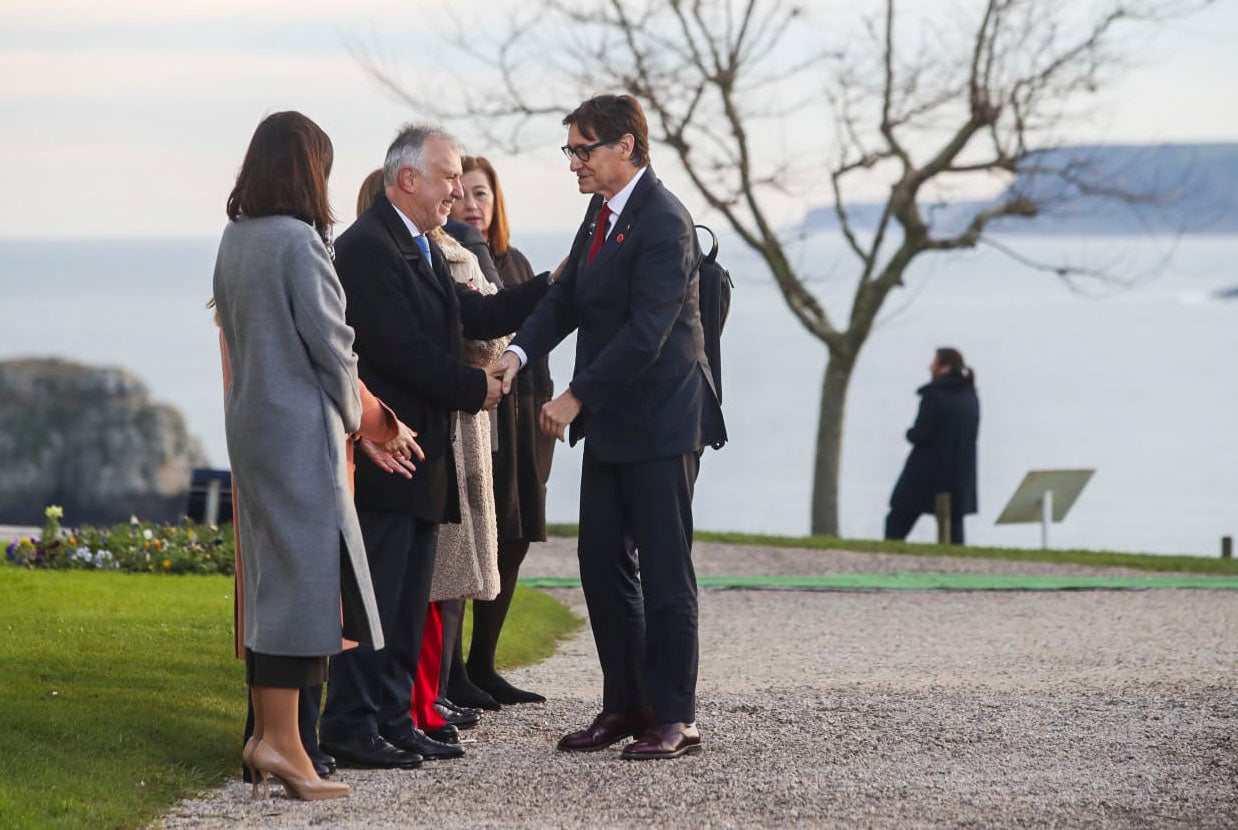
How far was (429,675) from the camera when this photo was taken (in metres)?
6.61

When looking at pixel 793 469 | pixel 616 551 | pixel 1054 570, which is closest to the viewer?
pixel 616 551

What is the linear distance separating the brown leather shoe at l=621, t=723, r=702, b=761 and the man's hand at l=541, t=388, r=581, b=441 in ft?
3.21

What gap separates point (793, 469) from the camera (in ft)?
201

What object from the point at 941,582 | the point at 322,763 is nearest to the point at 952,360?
the point at 941,582

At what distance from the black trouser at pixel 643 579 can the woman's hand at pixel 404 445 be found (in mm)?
637

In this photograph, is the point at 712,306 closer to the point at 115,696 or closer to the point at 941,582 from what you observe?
the point at 115,696

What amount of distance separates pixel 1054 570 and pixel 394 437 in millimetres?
9026

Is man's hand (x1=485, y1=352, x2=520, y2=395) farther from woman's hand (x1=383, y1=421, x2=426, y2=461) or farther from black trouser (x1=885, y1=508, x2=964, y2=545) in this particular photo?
black trouser (x1=885, y1=508, x2=964, y2=545)

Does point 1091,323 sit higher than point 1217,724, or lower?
higher

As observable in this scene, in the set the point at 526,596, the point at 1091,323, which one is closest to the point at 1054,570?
the point at 526,596

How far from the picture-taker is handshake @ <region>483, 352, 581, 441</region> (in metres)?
5.96

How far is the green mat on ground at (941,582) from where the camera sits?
12.3 m

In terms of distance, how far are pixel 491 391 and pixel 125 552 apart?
18.6 feet

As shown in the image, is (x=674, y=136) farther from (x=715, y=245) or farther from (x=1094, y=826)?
(x=1094, y=826)
